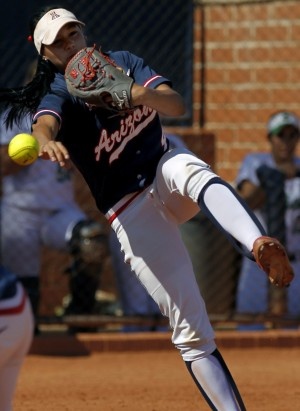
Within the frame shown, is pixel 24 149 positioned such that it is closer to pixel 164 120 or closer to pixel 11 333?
pixel 11 333

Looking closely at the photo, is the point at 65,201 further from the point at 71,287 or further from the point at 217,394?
the point at 217,394

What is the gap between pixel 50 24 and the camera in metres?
5.05

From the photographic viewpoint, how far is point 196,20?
988 centimetres

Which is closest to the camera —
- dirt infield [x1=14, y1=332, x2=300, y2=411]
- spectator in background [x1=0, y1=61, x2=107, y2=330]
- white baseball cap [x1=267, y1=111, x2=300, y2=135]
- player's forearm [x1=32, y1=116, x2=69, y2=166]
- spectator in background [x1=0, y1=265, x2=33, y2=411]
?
spectator in background [x1=0, y1=265, x2=33, y2=411]

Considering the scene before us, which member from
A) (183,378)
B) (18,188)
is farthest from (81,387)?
(18,188)

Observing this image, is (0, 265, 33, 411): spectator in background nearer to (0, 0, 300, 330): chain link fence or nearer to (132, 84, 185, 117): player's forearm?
(132, 84, 185, 117): player's forearm

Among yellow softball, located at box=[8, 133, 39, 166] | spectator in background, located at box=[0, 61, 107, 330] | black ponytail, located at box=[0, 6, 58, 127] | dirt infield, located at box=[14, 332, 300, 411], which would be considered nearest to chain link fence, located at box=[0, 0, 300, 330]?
dirt infield, located at box=[14, 332, 300, 411]

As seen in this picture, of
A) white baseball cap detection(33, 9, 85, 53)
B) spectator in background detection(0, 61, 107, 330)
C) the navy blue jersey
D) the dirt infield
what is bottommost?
the dirt infield

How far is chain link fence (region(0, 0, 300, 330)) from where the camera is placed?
29.6 feet

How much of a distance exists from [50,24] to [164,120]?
4948 mm

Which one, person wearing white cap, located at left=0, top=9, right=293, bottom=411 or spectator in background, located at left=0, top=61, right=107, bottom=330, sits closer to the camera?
person wearing white cap, located at left=0, top=9, right=293, bottom=411

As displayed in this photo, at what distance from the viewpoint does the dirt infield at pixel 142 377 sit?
21.5 ft

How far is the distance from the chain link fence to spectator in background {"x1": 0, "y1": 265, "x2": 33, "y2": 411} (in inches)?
186

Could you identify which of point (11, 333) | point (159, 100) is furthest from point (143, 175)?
→ point (11, 333)
